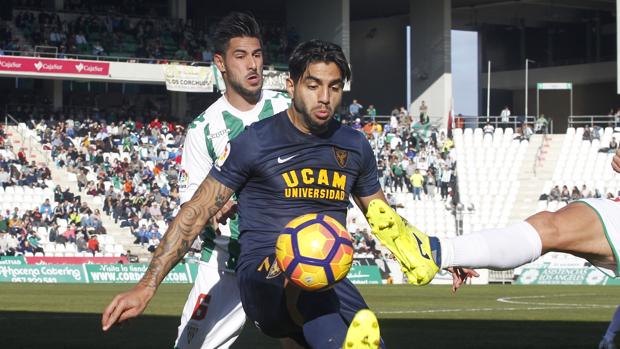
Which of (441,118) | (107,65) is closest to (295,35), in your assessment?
(441,118)

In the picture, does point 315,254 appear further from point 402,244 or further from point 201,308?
point 201,308

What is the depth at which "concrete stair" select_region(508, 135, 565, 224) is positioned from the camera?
40.8 meters

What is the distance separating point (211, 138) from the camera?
329 inches

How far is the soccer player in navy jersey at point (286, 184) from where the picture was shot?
21.8ft

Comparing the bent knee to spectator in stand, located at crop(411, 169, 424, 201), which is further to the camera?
spectator in stand, located at crop(411, 169, 424, 201)

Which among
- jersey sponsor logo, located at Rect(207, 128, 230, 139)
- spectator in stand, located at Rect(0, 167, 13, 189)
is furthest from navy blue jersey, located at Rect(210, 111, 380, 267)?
spectator in stand, located at Rect(0, 167, 13, 189)

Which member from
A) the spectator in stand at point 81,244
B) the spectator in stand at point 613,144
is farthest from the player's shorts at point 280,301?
the spectator in stand at point 613,144

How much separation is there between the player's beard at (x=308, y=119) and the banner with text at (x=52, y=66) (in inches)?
1423

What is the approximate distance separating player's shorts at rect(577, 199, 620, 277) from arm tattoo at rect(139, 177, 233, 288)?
7.00ft

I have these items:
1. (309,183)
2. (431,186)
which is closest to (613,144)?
(431,186)

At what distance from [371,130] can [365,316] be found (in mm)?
38524

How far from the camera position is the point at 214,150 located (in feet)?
27.4

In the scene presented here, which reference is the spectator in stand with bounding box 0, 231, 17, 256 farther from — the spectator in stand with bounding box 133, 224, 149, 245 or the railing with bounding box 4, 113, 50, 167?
the railing with bounding box 4, 113, 50, 167

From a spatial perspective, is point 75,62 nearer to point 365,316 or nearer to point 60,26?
point 60,26
